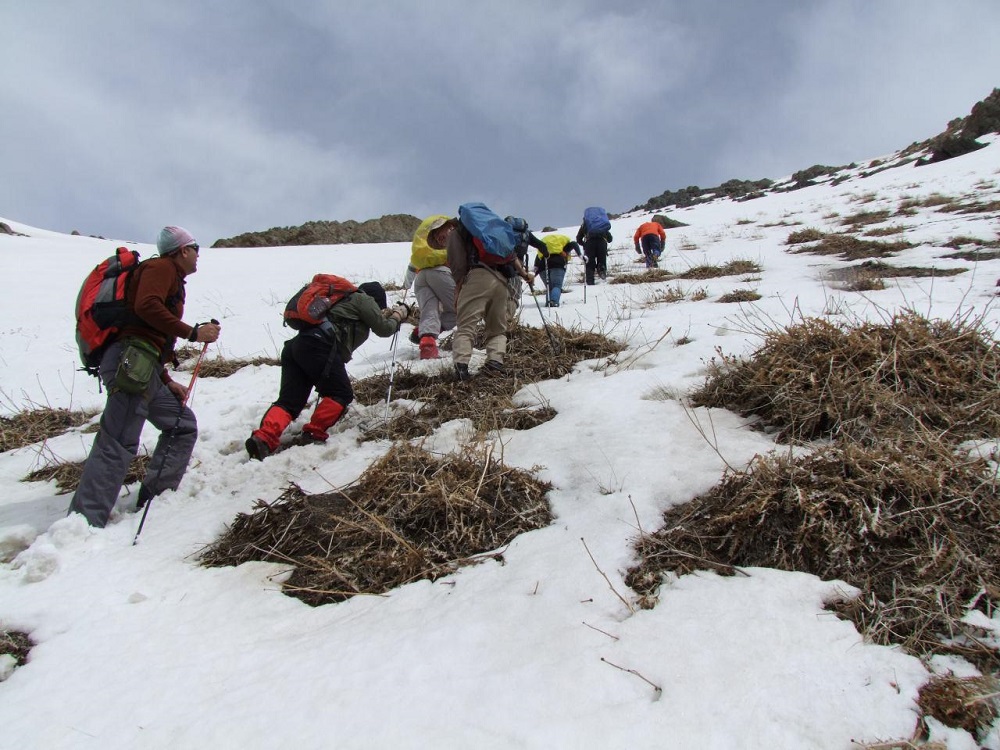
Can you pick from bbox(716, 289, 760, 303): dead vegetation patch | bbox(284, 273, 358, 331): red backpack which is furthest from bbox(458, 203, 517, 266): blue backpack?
bbox(716, 289, 760, 303): dead vegetation patch

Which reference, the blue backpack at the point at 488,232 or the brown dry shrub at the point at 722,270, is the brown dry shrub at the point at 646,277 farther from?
the blue backpack at the point at 488,232

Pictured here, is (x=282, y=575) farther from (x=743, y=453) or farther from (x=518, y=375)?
(x=518, y=375)

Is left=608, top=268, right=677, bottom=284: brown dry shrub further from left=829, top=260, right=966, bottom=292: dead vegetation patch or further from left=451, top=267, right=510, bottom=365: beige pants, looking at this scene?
left=451, top=267, right=510, bottom=365: beige pants

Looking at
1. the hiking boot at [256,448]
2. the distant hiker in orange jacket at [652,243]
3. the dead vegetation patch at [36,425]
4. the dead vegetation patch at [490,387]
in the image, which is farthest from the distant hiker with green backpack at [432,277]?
the distant hiker in orange jacket at [652,243]

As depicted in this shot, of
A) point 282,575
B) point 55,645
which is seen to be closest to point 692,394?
point 282,575

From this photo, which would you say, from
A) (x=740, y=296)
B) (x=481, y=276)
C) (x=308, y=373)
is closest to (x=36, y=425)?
(x=308, y=373)

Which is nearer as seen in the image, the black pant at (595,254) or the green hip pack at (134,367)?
the green hip pack at (134,367)

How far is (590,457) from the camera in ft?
9.14

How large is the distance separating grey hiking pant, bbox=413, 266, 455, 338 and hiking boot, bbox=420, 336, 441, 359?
0.16 metres

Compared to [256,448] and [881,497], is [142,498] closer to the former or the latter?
[256,448]

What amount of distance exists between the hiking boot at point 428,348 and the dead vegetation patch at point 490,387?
1.16 ft

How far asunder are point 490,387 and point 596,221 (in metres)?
6.68

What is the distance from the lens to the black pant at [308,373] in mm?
4094

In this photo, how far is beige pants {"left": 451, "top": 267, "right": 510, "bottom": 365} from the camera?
15.3 ft
